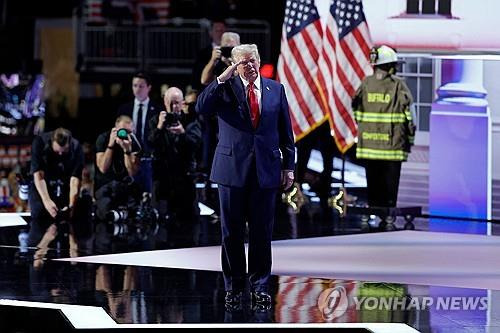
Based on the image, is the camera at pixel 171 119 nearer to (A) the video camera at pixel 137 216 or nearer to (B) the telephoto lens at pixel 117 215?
(A) the video camera at pixel 137 216

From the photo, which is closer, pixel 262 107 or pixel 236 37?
pixel 262 107

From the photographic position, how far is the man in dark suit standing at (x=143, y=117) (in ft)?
60.4

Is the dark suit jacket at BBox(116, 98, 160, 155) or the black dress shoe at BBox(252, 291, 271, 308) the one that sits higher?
the dark suit jacket at BBox(116, 98, 160, 155)

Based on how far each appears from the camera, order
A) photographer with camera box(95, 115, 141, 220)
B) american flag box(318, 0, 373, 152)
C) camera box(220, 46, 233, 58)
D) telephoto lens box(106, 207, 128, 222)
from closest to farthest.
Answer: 1. photographer with camera box(95, 115, 141, 220)
2. telephoto lens box(106, 207, 128, 222)
3. camera box(220, 46, 233, 58)
4. american flag box(318, 0, 373, 152)

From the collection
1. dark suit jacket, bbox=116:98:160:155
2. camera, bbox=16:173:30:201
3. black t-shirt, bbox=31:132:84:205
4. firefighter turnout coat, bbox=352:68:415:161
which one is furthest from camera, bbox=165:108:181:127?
firefighter turnout coat, bbox=352:68:415:161

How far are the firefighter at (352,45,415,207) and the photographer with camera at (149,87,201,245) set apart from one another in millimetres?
1927

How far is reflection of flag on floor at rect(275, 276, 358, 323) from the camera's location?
38.3 ft

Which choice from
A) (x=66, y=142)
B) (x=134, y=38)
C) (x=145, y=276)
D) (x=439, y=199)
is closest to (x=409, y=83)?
(x=439, y=199)

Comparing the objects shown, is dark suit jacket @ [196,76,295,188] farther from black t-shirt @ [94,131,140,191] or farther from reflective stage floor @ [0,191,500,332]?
black t-shirt @ [94,131,140,191]

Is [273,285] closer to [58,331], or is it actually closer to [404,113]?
[58,331]

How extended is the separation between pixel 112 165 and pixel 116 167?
51 millimetres

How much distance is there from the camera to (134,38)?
31.0 meters

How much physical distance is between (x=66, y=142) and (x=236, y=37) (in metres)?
2.42

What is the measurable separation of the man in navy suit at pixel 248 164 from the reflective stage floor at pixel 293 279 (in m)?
0.32
